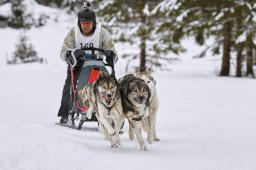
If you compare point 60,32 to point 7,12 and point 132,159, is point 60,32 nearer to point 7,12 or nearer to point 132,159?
point 7,12

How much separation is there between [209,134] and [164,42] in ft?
44.6

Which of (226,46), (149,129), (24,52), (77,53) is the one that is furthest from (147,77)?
(24,52)

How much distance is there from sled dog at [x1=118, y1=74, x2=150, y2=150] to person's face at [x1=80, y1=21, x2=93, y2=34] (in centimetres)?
182

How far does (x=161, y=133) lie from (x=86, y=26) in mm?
2254

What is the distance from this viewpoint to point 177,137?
27.3 ft

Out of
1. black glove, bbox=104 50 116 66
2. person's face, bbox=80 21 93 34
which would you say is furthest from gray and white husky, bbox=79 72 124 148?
person's face, bbox=80 21 93 34

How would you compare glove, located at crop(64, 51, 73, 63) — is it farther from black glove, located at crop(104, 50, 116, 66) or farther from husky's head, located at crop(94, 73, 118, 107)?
husky's head, located at crop(94, 73, 118, 107)

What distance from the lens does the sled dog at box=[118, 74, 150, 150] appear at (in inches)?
254

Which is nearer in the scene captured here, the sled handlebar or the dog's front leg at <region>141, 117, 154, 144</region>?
the dog's front leg at <region>141, 117, 154, 144</region>

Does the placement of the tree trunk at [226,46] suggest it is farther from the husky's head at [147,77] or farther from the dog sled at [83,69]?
the husky's head at [147,77]

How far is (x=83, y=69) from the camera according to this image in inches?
314

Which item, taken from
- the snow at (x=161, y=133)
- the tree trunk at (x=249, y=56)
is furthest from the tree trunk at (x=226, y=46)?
the snow at (x=161, y=133)

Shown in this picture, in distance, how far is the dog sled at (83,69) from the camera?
7.96 m

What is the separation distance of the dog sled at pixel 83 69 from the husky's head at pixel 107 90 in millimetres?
1163
